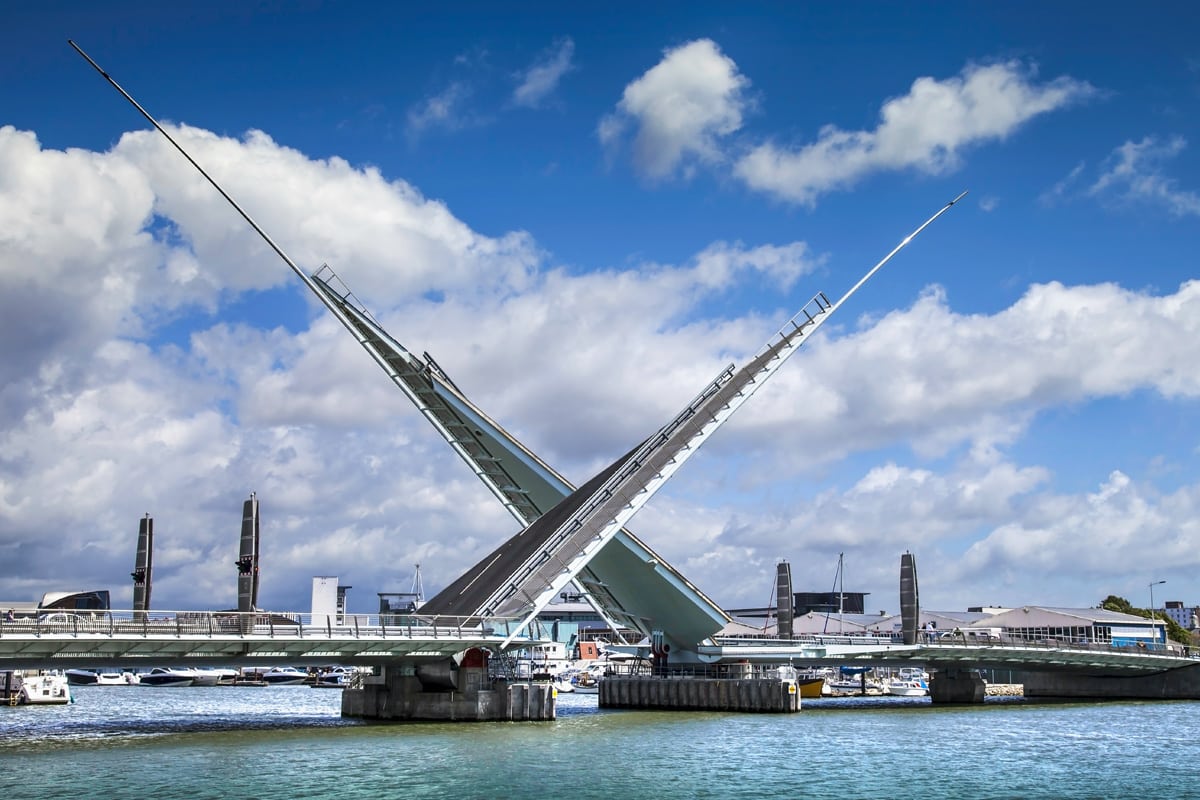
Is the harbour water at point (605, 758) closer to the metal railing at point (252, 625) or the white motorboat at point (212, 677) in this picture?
the metal railing at point (252, 625)

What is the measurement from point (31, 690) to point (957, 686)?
50542 mm

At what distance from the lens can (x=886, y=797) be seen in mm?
28406

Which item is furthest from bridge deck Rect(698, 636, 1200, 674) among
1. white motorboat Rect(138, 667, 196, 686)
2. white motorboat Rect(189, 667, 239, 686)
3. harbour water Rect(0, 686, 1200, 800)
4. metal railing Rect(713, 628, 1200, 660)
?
white motorboat Rect(138, 667, 196, 686)

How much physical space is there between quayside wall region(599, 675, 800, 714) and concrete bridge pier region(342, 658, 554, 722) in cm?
1147

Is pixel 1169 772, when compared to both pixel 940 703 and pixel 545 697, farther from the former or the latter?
pixel 940 703

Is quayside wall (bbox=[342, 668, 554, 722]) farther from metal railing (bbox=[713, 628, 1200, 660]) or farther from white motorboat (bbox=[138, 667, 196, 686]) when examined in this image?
white motorboat (bbox=[138, 667, 196, 686])

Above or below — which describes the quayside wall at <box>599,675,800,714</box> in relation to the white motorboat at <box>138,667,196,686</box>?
above

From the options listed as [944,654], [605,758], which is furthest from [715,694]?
[605,758]

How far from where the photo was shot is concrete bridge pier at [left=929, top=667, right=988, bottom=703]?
235ft

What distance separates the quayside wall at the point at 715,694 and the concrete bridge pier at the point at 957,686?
18248mm

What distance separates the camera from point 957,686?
71875 millimetres

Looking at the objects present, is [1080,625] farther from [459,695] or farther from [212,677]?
[212,677]

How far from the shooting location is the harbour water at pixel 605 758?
1123 inches

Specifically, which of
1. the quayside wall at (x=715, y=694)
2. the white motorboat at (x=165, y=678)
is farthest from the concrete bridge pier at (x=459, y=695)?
the white motorboat at (x=165, y=678)
